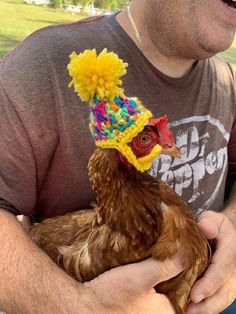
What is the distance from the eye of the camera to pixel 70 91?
4.72 feet

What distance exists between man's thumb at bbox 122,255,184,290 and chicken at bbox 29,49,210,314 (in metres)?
0.02

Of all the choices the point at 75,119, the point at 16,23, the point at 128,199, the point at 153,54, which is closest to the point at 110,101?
the point at 128,199

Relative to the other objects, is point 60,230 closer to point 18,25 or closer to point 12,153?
point 12,153

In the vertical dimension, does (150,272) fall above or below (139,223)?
below

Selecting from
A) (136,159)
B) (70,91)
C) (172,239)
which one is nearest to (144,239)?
(172,239)

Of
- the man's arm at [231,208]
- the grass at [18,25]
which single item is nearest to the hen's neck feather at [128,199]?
the man's arm at [231,208]

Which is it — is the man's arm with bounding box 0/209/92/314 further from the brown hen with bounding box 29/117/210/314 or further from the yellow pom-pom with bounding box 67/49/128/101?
the yellow pom-pom with bounding box 67/49/128/101

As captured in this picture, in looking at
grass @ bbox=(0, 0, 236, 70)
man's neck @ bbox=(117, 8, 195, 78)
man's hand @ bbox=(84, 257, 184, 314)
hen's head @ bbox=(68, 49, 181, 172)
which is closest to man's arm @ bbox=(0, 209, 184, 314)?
man's hand @ bbox=(84, 257, 184, 314)

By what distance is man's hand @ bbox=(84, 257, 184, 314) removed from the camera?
1.19m

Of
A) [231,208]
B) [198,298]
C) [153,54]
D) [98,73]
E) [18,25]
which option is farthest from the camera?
[18,25]

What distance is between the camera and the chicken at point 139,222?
1160 mm

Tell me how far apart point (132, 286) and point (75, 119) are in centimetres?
54

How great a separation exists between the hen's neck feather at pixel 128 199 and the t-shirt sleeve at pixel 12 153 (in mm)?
259

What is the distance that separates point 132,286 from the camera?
1190 mm
